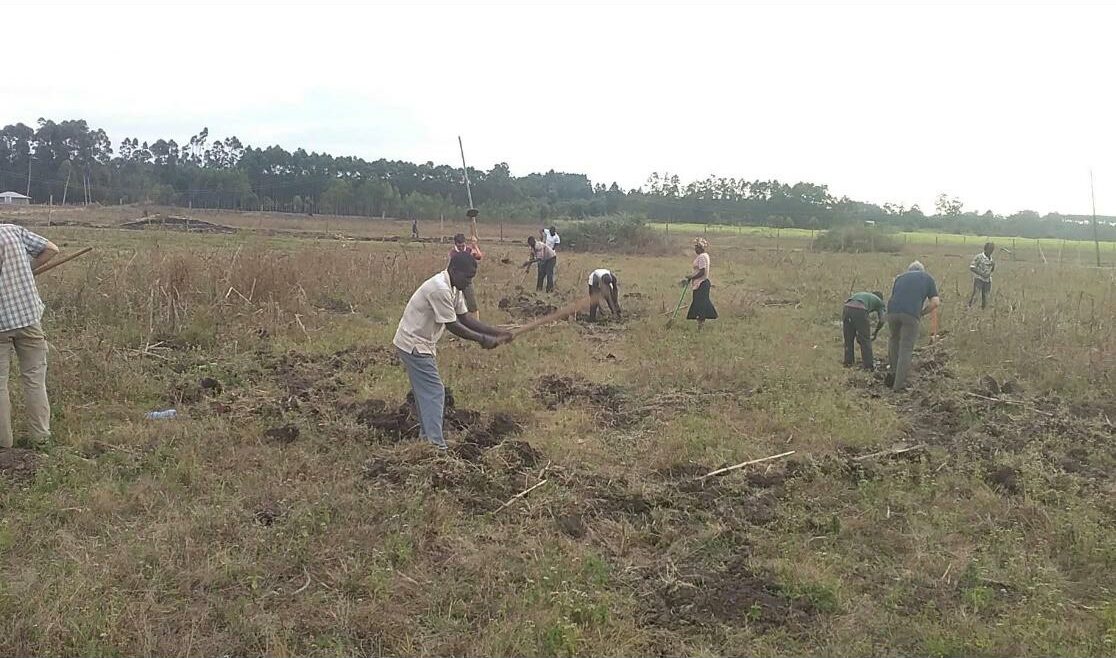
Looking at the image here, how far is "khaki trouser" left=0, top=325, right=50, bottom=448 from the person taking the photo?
515cm

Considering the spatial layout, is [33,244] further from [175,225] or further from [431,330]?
[175,225]

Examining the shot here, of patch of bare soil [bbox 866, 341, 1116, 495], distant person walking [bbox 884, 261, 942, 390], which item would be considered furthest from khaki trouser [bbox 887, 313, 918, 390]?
patch of bare soil [bbox 866, 341, 1116, 495]

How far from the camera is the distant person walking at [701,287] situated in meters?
10.9

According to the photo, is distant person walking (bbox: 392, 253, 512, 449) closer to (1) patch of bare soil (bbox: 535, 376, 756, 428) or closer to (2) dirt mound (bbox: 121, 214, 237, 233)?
(1) patch of bare soil (bbox: 535, 376, 756, 428)

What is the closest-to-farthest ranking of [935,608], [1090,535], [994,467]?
[935,608], [1090,535], [994,467]

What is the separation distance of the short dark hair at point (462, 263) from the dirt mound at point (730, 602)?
262cm

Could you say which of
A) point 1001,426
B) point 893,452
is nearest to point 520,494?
point 893,452

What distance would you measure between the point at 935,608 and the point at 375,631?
2605 mm

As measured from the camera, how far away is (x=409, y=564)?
3785 mm

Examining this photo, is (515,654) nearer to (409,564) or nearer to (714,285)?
(409,564)

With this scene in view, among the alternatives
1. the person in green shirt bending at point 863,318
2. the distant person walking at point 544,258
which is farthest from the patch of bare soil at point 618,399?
the distant person walking at point 544,258

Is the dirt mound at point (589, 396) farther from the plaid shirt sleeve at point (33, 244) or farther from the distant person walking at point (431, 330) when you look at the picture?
the plaid shirt sleeve at point (33, 244)

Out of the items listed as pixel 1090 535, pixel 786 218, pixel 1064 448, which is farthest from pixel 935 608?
pixel 786 218

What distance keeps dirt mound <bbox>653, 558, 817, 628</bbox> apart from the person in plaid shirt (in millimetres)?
4608
